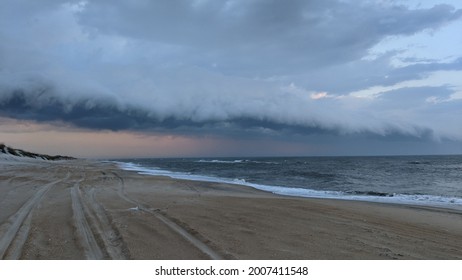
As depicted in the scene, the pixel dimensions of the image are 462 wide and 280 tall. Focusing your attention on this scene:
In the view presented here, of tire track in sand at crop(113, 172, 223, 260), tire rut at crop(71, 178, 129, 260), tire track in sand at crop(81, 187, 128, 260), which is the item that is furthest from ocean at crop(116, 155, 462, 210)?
tire rut at crop(71, 178, 129, 260)

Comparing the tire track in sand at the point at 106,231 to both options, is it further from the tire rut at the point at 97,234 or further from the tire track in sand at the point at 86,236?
the tire track in sand at the point at 86,236

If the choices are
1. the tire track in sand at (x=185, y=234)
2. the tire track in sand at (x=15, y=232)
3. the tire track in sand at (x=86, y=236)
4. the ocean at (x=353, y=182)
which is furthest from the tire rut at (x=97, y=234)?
the ocean at (x=353, y=182)

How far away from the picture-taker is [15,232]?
7.60m

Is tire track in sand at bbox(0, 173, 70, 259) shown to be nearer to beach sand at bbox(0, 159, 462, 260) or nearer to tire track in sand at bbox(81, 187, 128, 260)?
Answer: beach sand at bbox(0, 159, 462, 260)

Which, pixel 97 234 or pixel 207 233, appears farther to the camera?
pixel 207 233

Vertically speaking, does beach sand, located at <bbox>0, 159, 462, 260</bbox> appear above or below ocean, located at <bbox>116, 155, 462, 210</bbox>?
above

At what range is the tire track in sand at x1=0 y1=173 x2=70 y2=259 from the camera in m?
6.20

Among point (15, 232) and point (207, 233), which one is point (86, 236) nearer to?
point (15, 232)

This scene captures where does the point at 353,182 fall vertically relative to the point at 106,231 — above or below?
below

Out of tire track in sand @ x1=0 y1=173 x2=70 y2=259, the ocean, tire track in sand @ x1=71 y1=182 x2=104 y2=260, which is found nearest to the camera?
tire track in sand @ x1=71 y1=182 x2=104 y2=260

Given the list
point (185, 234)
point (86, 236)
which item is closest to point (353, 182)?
point (185, 234)

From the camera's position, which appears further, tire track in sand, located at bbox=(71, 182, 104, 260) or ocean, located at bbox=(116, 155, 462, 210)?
ocean, located at bbox=(116, 155, 462, 210)

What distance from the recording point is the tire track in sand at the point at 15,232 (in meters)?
6.20

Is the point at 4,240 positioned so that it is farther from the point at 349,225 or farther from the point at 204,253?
the point at 349,225
